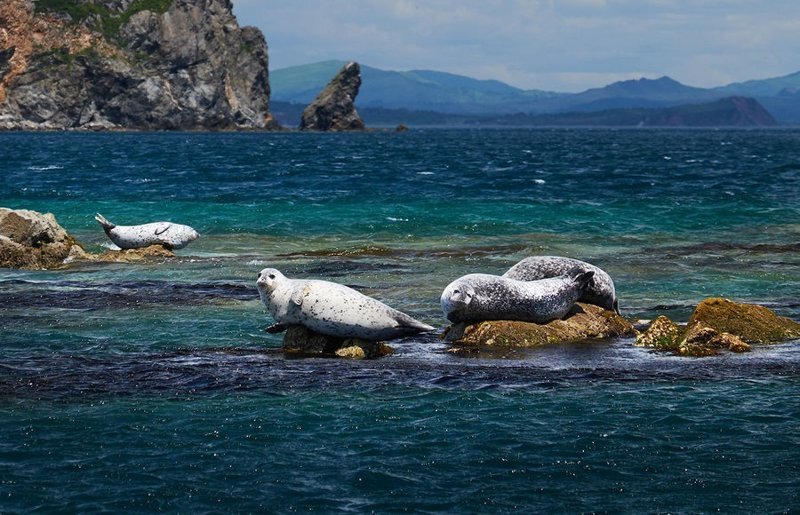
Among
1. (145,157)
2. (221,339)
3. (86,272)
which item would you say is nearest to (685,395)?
(221,339)

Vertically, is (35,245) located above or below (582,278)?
below

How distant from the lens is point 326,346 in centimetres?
1675

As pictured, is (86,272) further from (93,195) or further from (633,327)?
(93,195)

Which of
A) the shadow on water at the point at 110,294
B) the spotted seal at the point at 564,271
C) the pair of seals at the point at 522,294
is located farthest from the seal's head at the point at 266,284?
the shadow on water at the point at 110,294

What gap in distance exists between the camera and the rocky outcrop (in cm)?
1669

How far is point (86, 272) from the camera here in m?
26.0

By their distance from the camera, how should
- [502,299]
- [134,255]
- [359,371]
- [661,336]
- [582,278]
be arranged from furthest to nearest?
[134,255] < [582,278] < [502,299] < [661,336] < [359,371]

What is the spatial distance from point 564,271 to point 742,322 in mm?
2925

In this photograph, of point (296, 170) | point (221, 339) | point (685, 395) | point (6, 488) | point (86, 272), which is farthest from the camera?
point (296, 170)

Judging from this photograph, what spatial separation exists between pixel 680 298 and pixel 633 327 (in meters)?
4.17

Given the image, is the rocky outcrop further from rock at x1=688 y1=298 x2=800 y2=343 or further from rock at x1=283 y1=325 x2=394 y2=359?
rock at x1=283 y1=325 x2=394 y2=359

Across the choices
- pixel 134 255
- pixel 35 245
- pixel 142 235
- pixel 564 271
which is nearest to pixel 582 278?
pixel 564 271

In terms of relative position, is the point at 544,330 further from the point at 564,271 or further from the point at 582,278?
the point at 564,271

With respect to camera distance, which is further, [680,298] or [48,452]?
[680,298]
